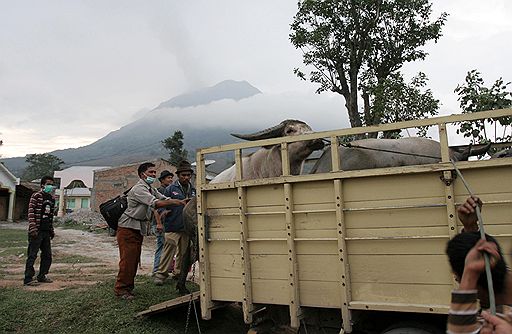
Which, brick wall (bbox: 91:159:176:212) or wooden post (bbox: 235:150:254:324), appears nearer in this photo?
wooden post (bbox: 235:150:254:324)

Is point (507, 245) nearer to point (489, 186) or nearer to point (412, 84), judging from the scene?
point (489, 186)

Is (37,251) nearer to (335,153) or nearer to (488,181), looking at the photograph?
(335,153)

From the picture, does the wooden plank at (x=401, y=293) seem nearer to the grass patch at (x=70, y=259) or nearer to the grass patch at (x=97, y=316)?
the grass patch at (x=97, y=316)

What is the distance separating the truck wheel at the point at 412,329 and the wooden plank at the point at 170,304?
240 centimetres

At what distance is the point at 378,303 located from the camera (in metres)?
3.46

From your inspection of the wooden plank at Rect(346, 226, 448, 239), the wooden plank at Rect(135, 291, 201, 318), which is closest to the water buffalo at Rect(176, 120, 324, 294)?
the wooden plank at Rect(135, 291, 201, 318)

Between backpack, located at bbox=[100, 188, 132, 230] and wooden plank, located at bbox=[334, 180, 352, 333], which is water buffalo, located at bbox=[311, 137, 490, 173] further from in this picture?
backpack, located at bbox=[100, 188, 132, 230]

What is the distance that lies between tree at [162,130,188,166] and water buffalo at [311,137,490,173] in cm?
2774

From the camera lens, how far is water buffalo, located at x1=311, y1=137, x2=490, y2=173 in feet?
15.6

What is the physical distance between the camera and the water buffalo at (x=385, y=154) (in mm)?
4742

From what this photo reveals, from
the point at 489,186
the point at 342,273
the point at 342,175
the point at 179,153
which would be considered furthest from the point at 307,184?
the point at 179,153

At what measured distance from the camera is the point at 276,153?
5.79 meters

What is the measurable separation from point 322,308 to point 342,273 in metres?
0.56

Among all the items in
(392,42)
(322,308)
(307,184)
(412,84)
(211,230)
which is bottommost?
(322,308)
